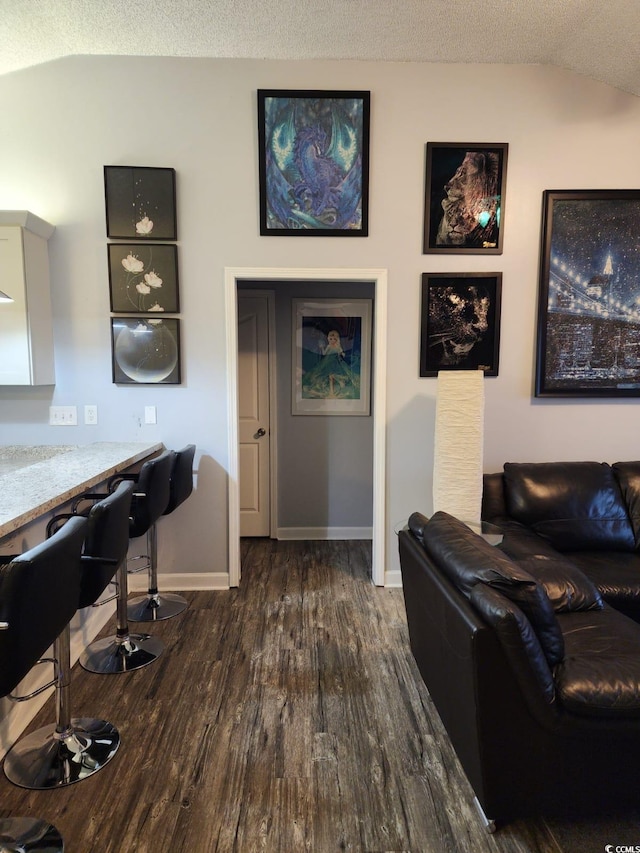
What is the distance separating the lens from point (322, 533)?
4.02m

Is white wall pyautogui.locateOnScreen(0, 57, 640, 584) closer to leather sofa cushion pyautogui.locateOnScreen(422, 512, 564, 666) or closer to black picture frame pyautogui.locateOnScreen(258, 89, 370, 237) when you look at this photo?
black picture frame pyautogui.locateOnScreen(258, 89, 370, 237)

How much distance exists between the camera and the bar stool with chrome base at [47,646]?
1119mm

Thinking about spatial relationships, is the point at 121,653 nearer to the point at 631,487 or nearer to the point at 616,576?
the point at 616,576

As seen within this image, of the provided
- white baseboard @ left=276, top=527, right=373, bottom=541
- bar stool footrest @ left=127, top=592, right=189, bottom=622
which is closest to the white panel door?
white baseboard @ left=276, top=527, right=373, bottom=541

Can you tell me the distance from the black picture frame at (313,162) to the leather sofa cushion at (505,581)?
2.11 meters

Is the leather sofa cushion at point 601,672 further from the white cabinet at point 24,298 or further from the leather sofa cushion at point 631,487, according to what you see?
the white cabinet at point 24,298

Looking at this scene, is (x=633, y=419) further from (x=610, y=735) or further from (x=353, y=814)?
(x=353, y=814)

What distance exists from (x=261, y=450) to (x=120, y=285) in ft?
5.68

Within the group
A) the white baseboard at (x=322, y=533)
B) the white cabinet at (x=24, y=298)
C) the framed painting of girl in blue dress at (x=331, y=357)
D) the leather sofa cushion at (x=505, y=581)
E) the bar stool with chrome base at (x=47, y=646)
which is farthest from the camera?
the white baseboard at (x=322, y=533)

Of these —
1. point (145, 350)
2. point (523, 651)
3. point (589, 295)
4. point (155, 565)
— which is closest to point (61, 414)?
point (145, 350)

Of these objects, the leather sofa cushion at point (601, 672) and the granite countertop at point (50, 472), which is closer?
the leather sofa cushion at point (601, 672)

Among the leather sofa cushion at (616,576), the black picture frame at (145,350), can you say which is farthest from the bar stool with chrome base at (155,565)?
the leather sofa cushion at (616,576)

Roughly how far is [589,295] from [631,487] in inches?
48.7

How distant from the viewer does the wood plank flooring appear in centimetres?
142
